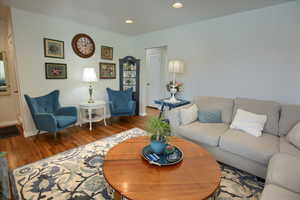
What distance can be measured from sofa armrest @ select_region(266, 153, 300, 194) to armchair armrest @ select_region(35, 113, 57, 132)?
10.4ft

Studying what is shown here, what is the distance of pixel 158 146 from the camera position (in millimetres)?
1640

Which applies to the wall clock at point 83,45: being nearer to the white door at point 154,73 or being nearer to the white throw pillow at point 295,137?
the white door at point 154,73

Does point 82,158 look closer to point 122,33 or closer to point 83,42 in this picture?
point 83,42

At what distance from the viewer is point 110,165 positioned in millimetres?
1502

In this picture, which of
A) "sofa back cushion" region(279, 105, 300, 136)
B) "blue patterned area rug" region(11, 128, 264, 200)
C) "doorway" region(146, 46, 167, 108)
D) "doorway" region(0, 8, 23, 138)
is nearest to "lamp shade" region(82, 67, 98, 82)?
"doorway" region(0, 8, 23, 138)

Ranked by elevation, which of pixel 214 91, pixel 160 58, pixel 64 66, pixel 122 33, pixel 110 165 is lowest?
pixel 110 165

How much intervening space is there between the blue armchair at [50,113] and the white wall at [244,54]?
109 inches

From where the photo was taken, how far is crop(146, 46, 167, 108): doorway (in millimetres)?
5693

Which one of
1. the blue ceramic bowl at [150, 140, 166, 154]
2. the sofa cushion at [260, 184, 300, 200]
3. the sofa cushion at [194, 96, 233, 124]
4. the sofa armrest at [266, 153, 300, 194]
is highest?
the sofa cushion at [194, 96, 233, 124]

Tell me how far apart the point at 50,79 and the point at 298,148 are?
173 inches

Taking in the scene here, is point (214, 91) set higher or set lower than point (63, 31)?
lower

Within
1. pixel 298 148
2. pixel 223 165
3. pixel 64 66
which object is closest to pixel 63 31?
pixel 64 66

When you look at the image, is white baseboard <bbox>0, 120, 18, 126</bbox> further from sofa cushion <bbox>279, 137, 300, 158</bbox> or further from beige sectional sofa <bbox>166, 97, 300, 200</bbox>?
sofa cushion <bbox>279, 137, 300, 158</bbox>

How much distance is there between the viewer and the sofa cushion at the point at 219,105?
278 centimetres
